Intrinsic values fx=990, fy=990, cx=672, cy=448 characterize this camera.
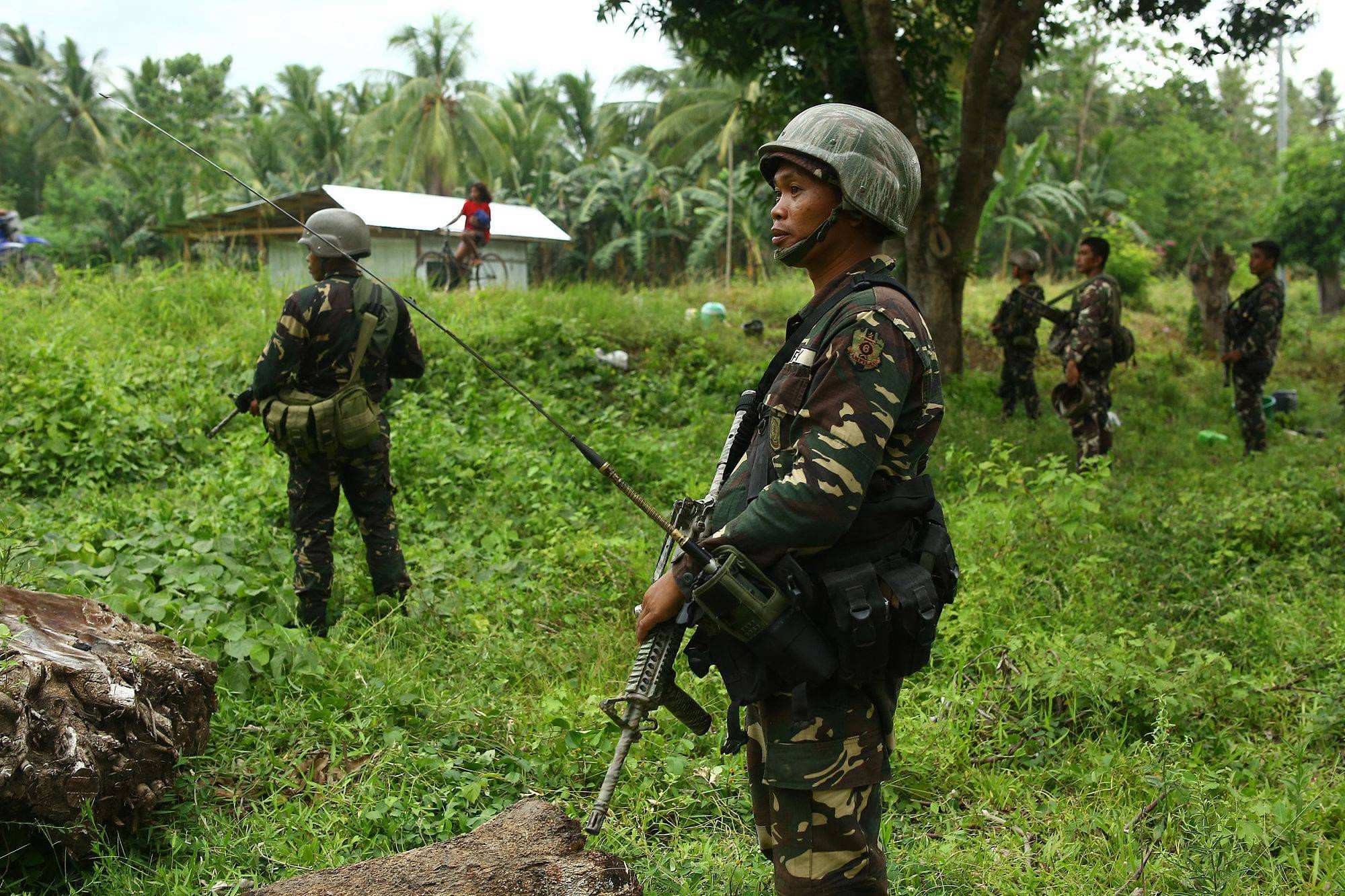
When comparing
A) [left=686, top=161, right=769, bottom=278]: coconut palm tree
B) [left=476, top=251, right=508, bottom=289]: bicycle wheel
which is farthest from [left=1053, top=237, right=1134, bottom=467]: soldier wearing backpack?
[left=686, top=161, right=769, bottom=278]: coconut palm tree

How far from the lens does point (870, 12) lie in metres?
8.23

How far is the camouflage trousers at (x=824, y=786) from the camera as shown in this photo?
2.04 meters

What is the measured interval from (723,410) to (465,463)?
268cm

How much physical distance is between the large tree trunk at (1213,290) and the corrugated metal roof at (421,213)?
9.09m

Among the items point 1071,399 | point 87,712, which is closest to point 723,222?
point 1071,399

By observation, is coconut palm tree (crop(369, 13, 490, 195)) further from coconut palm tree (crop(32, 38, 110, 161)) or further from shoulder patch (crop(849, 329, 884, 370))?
shoulder patch (crop(849, 329, 884, 370))

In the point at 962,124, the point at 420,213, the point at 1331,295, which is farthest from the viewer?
the point at 1331,295

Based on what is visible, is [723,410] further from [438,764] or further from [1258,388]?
[438,764]

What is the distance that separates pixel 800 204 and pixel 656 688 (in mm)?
1081

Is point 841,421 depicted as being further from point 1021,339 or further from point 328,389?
point 1021,339

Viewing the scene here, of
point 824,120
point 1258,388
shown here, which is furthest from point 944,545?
point 1258,388

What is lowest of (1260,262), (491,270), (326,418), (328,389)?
(326,418)

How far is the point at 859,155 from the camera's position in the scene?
2.08 m

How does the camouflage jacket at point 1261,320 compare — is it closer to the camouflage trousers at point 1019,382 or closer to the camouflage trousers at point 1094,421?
the camouflage trousers at point 1019,382
